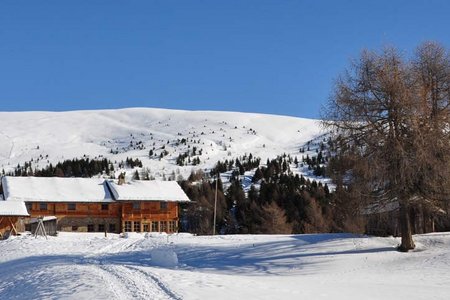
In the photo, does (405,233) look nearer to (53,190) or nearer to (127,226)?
(127,226)

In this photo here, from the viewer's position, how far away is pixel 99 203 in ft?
239

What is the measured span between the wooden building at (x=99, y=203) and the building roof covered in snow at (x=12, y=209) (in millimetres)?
7246

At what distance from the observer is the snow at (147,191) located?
7328cm

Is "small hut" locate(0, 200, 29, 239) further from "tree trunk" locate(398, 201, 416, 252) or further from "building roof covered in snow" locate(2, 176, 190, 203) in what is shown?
"tree trunk" locate(398, 201, 416, 252)

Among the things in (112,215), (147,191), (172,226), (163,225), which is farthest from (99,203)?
(172,226)

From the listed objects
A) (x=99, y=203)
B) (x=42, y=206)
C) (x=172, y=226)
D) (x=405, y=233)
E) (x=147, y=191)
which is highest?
(x=147, y=191)

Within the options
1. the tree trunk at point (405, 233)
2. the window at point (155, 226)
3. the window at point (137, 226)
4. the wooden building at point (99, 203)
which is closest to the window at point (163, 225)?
the wooden building at point (99, 203)

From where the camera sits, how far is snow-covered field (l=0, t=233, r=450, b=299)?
2072 cm

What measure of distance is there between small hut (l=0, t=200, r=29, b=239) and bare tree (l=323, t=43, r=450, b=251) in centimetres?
3839

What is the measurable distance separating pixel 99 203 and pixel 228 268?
149 feet

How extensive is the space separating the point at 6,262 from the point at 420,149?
74.9 ft

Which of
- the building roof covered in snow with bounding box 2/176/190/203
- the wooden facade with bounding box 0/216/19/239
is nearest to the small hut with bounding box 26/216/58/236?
the wooden facade with bounding box 0/216/19/239

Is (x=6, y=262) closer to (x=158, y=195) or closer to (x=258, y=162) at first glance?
(x=158, y=195)

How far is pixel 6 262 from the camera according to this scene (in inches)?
1339
